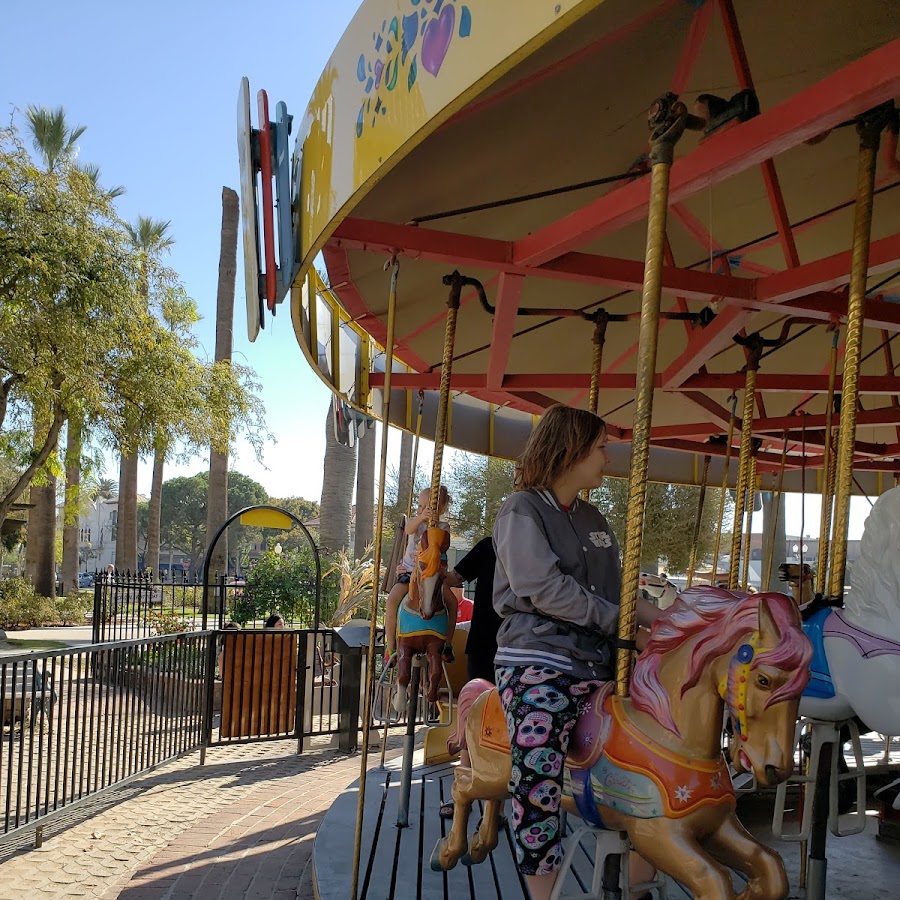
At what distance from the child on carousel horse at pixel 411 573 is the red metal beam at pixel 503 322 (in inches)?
36.1

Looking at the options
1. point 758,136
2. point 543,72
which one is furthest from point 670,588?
point 758,136

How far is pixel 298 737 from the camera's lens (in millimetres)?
8430

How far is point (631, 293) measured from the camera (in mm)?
6559

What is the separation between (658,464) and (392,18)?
9.21 metres

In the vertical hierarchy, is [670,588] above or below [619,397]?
below

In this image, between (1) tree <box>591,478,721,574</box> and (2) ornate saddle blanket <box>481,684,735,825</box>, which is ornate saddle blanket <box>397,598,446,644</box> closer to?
(2) ornate saddle blanket <box>481,684,735,825</box>

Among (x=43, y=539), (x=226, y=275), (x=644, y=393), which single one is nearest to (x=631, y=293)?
(x=644, y=393)

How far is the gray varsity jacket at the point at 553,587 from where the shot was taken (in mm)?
2557

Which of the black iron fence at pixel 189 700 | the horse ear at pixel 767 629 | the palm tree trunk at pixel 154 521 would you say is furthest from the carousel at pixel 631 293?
the palm tree trunk at pixel 154 521

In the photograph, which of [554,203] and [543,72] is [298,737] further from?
[543,72]

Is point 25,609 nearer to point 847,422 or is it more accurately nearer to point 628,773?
point 628,773

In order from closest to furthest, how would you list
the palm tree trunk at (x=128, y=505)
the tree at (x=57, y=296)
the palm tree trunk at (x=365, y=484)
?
the tree at (x=57, y=296), the palm tree trunk at (x=365, y=484), the palm tree trunk at (x=128, y=505)

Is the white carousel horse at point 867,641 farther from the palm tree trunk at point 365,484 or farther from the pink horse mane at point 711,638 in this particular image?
A: the palm tree trunk at point 365,484

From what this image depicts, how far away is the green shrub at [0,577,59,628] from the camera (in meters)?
19.9
